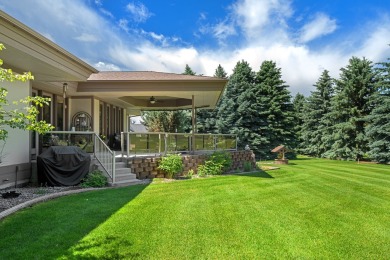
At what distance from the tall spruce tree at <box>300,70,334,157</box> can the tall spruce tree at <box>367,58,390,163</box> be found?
688cm

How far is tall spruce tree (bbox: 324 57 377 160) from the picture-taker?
2238 cm

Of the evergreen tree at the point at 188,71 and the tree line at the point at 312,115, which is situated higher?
the evergreen tree at the point at 188,71

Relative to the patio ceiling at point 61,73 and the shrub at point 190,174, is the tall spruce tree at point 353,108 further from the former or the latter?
the shrub at point 190,174

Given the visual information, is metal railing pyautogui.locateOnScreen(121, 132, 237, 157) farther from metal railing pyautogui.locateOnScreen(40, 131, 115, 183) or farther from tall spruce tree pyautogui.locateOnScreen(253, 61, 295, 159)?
tall spruce tree pyautogui.locateOnScreen(253, 61, 295, 159)

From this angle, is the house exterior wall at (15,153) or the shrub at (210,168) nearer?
the house exterior wall at (15,153)

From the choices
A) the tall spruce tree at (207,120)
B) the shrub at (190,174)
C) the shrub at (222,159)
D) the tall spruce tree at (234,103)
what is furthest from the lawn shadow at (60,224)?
the tall spruce tree at (207,120)

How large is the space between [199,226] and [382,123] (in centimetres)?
1991

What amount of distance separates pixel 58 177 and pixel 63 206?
2446mm

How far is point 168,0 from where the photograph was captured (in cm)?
1332

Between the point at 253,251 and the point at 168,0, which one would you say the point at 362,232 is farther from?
the point at 168,0

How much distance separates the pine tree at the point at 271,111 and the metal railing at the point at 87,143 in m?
17.2

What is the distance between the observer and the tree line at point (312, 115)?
20.1 meters

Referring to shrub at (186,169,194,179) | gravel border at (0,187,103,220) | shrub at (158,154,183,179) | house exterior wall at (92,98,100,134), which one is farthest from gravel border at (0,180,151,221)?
house exterior wall at (92,98,100,134)

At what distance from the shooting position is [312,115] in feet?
93.1
